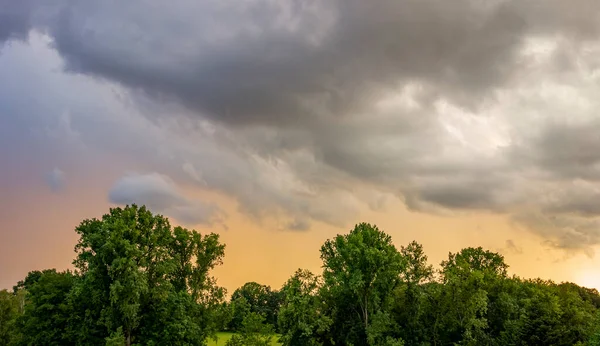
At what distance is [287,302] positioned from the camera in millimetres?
64438

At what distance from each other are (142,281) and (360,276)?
26.2m

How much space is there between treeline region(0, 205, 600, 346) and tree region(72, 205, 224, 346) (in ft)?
0.42

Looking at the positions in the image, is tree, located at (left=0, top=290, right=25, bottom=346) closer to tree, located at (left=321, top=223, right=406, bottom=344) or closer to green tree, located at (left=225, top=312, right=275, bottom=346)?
green tree, located at (left=225, top=312, right=275, bottom=346)

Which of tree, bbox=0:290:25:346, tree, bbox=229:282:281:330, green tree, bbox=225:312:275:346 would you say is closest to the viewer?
green tree, bbox=225:312:275:346

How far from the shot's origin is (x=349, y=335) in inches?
2483

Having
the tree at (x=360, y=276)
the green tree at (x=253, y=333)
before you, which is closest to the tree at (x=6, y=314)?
the green tree at (x=253, y=333)

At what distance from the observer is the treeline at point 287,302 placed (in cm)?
5684

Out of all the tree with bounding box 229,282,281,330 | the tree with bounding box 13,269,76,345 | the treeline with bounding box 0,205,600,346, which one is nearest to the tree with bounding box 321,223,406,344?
the treeline with bounding box 0,205,600,346

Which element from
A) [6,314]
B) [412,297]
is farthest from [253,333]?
[6,314]

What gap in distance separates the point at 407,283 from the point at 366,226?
9254mm

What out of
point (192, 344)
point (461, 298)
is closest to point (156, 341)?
point (192, 344)

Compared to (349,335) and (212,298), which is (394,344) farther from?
(212,298)

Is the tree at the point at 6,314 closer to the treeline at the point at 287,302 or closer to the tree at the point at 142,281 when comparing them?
the treeline at the point at 287,302

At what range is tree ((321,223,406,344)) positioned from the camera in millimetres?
61594
